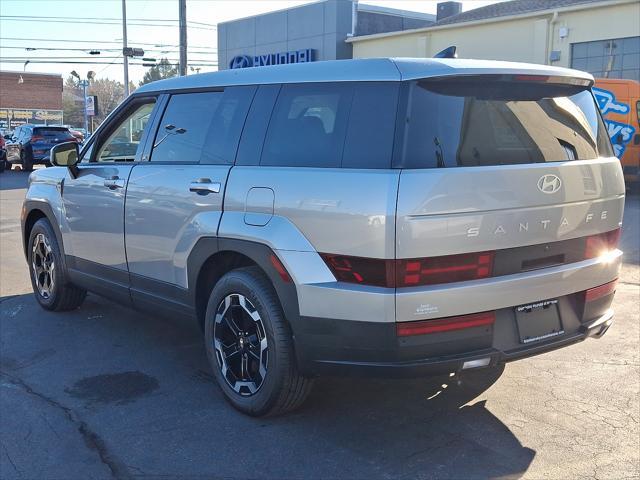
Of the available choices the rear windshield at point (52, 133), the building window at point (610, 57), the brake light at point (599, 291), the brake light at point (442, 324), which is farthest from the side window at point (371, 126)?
the rear windshield at point (52, 133)

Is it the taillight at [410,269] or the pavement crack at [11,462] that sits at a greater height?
the taillight at [410,269]

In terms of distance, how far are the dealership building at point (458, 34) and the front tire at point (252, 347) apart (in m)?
19.9

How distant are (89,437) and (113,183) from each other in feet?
6.41

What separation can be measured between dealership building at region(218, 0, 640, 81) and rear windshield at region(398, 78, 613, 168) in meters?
18.8

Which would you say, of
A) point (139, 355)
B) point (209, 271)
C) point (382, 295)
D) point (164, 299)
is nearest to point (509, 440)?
point (382, 295)

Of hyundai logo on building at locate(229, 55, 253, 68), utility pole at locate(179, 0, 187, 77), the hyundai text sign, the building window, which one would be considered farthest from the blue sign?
hyundai logo on building at locate(229, 55, 253, 68)

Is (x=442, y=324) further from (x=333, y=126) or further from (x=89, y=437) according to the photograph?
(x=89, y=437)

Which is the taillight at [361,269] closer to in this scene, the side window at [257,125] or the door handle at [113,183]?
the side window at [257,125]

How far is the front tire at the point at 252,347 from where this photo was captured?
381 centimetres

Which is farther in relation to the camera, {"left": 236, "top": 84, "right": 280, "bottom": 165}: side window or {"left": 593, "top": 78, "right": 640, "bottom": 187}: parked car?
{"left": 593, "top": 78, "right": 640, "bottom": 187}: parked car

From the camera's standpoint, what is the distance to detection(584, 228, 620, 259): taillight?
398 centimetres

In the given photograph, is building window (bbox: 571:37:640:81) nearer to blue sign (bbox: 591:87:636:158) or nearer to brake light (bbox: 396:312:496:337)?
blue sign (bbox: 591:87:636:158)

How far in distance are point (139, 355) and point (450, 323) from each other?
9.02 ft

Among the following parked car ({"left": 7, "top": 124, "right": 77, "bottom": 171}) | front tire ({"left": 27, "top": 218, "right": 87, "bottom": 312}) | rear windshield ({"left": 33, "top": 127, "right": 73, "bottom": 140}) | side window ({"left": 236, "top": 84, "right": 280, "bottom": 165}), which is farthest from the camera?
rear windshield ({"left": 33, "top": 127, "right": 73, "bottom": 140})
